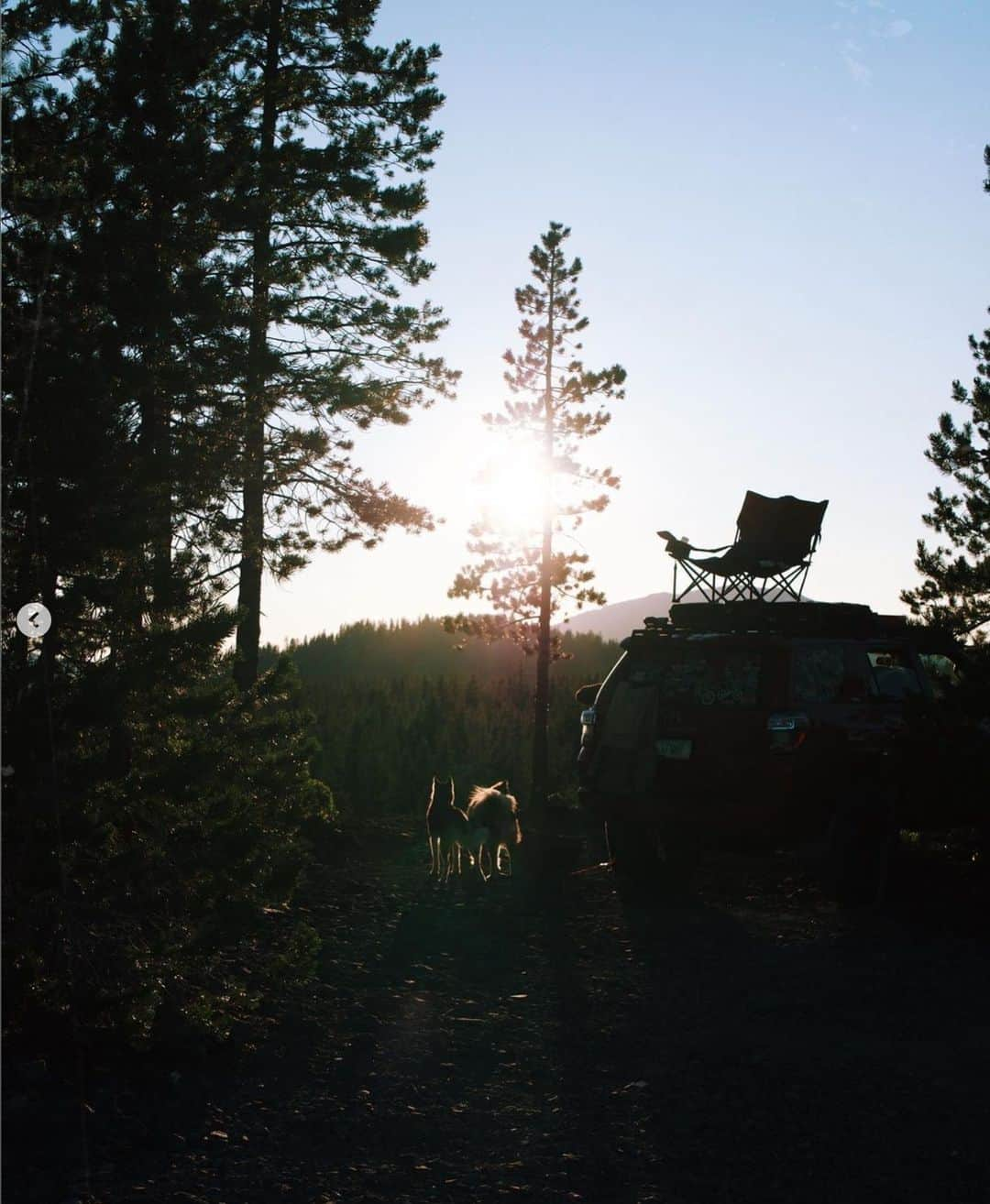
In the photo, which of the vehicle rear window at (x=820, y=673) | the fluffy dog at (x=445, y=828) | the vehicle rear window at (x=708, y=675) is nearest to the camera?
the vehicle rear window at (x=820, y=673)

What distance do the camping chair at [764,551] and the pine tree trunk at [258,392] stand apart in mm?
5670

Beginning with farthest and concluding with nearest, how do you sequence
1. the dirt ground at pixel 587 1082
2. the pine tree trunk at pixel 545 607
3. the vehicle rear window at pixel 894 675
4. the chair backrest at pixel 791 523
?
1. the pine tree trunk at pixel 545 607
2. the chair backrest at pixel 791 523
3. the vehicle rear window at pixel 894 675
4. the dirt ground at pixel 587 1082

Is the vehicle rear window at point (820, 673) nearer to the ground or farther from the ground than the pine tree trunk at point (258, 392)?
nearer to the ground

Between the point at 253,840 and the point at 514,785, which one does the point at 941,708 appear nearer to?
the point at 253,840

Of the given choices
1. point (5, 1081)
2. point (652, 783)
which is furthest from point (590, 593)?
point (5, 1081)

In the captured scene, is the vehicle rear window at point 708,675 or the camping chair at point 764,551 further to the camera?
the camping chair at point 764,551

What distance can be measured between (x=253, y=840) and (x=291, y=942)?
0.74 m

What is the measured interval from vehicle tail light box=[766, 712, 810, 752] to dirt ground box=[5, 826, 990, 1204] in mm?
1532

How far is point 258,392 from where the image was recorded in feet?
51.3

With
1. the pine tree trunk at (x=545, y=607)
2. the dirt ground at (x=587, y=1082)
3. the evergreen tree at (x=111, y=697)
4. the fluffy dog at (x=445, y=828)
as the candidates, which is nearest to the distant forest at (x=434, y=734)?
the pine tree trunk at (x=545, y=607)

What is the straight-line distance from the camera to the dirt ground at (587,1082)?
16.0 feet

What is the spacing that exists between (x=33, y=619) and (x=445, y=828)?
8249mm

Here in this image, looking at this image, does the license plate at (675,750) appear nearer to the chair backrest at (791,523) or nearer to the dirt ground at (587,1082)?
the dirt ground at (587,1082)

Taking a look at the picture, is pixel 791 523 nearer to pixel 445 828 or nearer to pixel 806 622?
pixel 806 622
